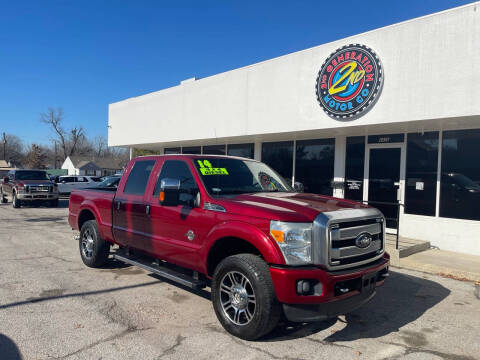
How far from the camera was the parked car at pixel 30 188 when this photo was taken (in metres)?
16.8

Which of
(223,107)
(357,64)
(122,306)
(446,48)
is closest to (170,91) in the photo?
(223,107)

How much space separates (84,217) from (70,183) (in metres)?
20.4

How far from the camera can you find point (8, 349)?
340 centimetres

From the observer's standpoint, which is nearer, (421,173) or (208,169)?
(208,169)

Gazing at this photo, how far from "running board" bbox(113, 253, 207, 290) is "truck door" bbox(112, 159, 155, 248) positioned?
0.22 m

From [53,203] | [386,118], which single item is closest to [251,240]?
[386,118]

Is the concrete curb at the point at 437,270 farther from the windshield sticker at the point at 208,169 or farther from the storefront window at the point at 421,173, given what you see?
the windshield sticker at the point at 208,169

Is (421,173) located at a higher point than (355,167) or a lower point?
lower

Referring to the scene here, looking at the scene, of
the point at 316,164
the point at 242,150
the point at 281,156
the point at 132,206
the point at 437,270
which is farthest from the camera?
the point at 242,150

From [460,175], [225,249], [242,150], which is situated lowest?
[225,249]

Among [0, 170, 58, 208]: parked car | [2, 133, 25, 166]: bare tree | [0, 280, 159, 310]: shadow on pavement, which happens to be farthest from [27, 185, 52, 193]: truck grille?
[2, 133, 25, 166]: bare tree

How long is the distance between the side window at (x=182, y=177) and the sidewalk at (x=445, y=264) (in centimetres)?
483

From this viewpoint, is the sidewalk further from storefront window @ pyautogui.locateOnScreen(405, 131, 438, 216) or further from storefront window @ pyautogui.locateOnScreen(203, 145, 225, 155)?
storefront window @ pyautogui.locateOnScreen(203, 145, 225, 155)

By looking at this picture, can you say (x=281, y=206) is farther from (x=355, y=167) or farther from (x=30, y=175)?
(x=30, y=175)
